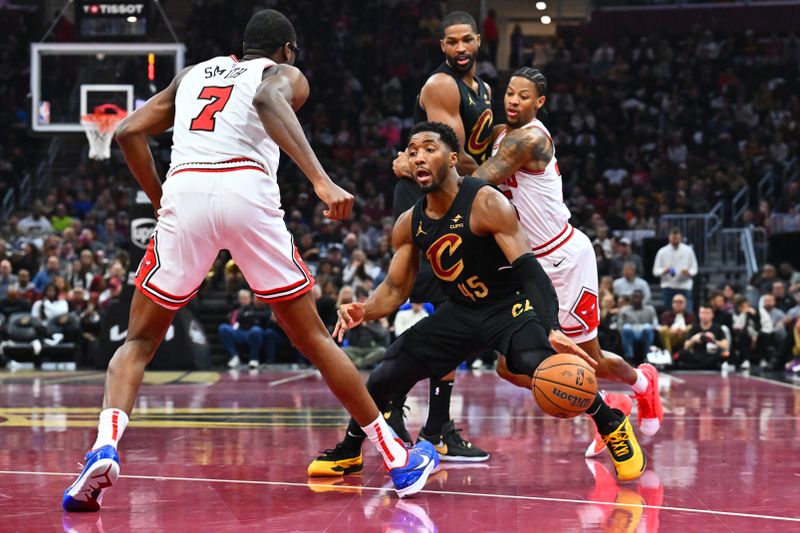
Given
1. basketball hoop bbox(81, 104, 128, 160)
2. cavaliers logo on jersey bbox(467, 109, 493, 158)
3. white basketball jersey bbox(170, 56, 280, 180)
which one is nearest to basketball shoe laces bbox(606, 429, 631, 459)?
cavaliers logo on jersey bbox(467, 109, 493, 158)

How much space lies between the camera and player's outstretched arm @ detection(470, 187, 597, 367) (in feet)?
16.8

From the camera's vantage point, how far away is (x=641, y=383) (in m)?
6.66

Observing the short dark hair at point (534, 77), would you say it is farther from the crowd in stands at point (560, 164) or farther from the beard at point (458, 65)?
the crowd in stands at point (560, 164)

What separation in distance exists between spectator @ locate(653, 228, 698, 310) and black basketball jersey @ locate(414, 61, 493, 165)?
1118 centimetres

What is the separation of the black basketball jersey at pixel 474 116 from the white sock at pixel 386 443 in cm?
206

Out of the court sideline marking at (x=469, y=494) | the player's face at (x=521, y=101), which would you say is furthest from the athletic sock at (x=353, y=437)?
the player's face at (x=521, y=101)

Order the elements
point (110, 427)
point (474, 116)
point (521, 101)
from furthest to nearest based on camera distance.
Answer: point (474, 116) → point (521, 101) → point (110, 427)

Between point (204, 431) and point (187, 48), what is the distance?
19400 millimetres

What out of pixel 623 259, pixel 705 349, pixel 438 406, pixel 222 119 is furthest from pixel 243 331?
pixel 222 119

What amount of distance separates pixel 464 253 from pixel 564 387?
0.90 m

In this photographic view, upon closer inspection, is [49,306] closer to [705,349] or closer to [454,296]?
[705,349]

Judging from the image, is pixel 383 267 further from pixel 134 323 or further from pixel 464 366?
pixel 134 323

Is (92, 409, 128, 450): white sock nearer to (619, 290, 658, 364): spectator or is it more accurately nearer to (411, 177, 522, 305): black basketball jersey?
(411, 177, 522, 305): black basketball jersey

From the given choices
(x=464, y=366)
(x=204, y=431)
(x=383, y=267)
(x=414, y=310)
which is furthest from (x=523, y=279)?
(x=383, y=267)
